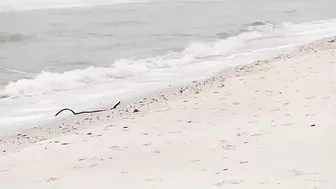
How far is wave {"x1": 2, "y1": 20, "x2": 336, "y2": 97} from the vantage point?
1002 cm

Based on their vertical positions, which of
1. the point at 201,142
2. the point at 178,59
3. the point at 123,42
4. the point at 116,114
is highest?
the point at 123,42

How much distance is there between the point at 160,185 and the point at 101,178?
545mm

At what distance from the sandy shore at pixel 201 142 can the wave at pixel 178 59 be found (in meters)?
2.52

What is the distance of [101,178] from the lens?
4.52m

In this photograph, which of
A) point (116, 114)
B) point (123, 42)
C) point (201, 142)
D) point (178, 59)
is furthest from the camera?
point (123, 42)

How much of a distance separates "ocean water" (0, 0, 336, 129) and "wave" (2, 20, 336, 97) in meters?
0.02

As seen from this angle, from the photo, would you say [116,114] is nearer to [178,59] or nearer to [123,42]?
[178,59]

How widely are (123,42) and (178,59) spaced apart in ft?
10.2

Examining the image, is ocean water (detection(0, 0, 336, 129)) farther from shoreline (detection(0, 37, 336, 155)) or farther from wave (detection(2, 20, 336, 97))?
shoreline (detection(0, 37, 336, 155))

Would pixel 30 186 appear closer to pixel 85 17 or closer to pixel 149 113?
pixel 149 113

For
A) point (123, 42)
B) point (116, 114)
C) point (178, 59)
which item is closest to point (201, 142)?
point (116, 114)

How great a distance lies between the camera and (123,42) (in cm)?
1509

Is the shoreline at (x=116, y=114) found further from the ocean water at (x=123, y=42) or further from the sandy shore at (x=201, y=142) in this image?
the ocean water at (x=123, y=42)

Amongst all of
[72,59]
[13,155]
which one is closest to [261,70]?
[13,155]
